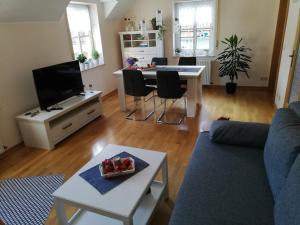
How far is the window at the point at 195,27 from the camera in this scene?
508 centimetres

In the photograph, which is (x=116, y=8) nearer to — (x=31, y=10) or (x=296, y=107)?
(x=31, y=10)

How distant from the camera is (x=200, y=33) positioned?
529cm

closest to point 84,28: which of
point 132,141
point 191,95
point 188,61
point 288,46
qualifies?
point 188,61

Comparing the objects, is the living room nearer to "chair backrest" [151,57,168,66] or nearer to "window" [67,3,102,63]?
"window" [67,3,102,63]

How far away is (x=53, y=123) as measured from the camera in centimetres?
313

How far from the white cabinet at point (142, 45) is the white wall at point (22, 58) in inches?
72.1

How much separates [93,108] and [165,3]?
311 cm

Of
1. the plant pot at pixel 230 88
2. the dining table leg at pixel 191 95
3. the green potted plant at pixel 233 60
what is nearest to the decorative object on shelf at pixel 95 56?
the dining table leg at pixel 191 95

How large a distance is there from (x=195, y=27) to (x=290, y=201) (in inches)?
190

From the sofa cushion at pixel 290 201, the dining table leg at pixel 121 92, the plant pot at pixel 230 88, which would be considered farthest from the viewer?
the plant pot at pixel 230 88

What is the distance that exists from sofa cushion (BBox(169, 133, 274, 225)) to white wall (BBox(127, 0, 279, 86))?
12.1 ft

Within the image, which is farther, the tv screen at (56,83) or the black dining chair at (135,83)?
the black dining chair at (135,83)

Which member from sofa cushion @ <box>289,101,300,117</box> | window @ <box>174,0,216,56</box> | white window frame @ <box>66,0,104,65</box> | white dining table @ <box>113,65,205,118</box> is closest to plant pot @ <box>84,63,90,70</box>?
white window frame @ <box>66,0,104,65</box>

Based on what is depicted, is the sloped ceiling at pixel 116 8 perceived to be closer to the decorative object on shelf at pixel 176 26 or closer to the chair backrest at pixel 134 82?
the decorative object on shelf at pixel 176 26
